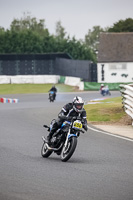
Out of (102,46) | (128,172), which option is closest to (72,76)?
(102,46)

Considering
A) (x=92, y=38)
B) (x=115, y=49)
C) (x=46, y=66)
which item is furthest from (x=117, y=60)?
(x=92, y=38)

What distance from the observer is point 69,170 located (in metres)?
10.6

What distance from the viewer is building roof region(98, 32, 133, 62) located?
255 feet

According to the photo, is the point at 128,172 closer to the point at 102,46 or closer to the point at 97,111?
the point at 97,111

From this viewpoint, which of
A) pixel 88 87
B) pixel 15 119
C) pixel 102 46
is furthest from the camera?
pixel 102 46

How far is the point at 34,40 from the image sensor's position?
9306 cm

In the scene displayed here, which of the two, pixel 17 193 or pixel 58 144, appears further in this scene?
pixel 58 144

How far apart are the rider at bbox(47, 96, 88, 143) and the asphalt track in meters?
0.73

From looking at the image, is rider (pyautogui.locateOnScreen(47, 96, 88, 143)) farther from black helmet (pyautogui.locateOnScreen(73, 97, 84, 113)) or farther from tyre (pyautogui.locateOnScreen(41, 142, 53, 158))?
tyre (pyautogui.locateOnScreen(41, 142, 53, 158))

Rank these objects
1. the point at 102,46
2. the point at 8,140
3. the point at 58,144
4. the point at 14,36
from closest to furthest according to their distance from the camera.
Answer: the point at 58,144, the point at 8,140, the point at 102,46, the point at 14,36

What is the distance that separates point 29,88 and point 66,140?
158ft

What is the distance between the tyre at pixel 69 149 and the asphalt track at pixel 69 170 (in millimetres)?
148

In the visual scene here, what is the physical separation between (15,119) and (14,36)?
6989cm

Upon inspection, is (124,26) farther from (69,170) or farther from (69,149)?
(69,170)
